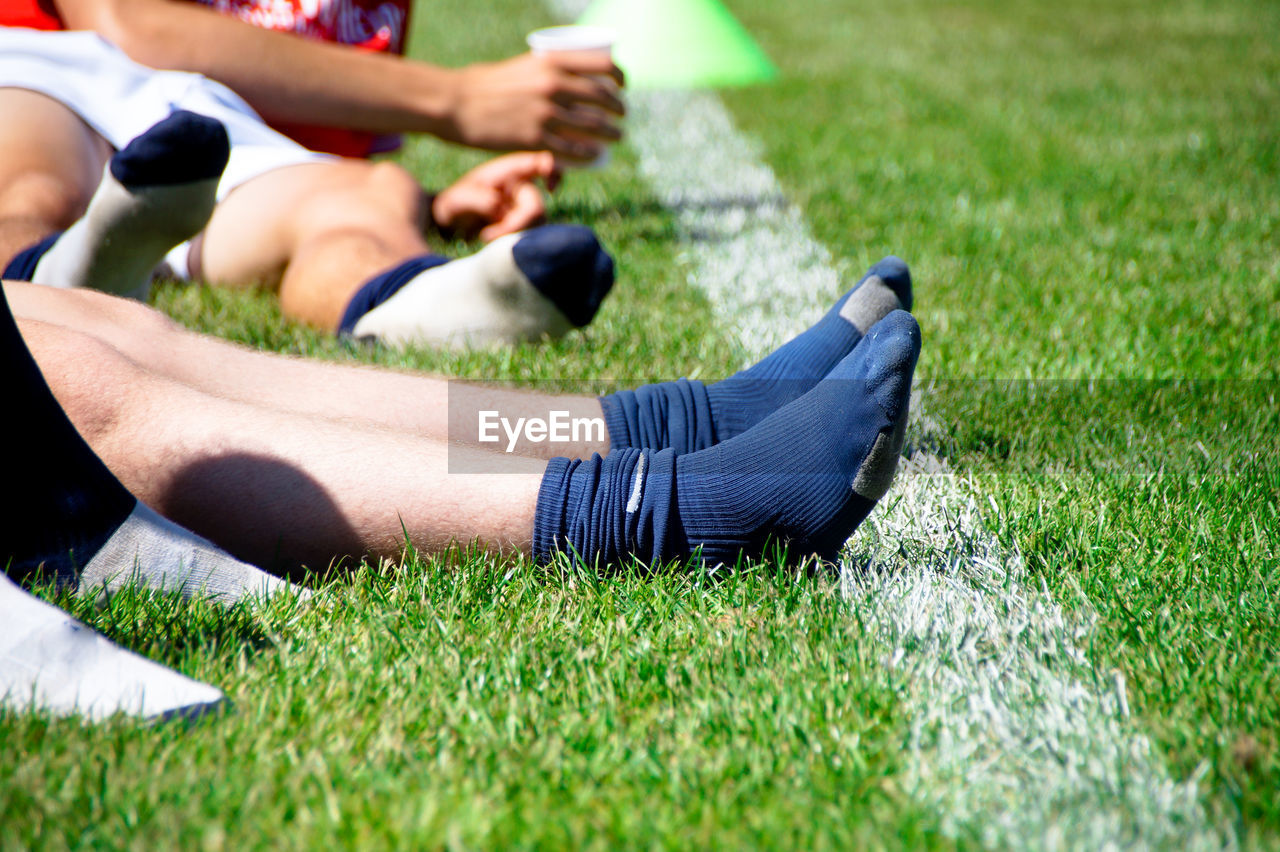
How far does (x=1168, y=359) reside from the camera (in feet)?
8.71

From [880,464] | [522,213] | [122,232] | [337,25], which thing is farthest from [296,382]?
[337,25]

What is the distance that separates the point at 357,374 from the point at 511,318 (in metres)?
0.67

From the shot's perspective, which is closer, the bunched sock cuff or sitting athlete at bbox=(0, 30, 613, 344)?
the bunched sock cuff

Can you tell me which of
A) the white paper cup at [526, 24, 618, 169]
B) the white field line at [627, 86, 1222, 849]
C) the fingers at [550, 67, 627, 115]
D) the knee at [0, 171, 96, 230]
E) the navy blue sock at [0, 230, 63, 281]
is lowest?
the white field line at [627, 86, 1222, 849]

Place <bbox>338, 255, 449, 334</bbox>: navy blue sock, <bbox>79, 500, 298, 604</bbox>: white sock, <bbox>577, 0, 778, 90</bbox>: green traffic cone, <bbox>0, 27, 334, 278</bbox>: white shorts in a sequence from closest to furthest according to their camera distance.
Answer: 1. <bbox>79, 500, 298, 604</bbox>: white sock
2. <bbox>338, 255, 449, 334</bbox>: navy blue sock
3. <bbox>0, 27, 334, 278</bbox>: white shorts
4. <bbox>577, 0, 778, 90</bbox>: green traffic cone

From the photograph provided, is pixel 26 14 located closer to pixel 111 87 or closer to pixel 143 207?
pixel 111 87

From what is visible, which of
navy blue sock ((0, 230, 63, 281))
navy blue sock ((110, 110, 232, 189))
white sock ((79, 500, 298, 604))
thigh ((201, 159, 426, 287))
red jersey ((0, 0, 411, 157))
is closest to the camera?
white sock ((79, 500, 298, 604))

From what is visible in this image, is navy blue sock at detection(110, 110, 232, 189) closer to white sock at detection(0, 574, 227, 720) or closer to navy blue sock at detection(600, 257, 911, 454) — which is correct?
navy blue sock at detection(600, 257, 911, 454)

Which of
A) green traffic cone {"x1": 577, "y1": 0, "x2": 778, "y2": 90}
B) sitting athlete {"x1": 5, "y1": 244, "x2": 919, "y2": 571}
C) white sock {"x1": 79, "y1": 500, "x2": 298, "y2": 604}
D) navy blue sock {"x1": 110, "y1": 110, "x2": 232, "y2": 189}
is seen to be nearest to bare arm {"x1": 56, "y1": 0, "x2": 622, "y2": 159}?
navy blue sock {"x1": 110, "y1": 110, "x2": 232, "y2": 189}

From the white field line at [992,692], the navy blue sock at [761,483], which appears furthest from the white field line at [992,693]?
the navy blue sock at [761,483]

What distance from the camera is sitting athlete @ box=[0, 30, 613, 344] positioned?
84.6 inches

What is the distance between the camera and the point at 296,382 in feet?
6.17

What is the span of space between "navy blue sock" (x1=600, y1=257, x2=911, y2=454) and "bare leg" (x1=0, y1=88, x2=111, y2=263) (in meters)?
1.42

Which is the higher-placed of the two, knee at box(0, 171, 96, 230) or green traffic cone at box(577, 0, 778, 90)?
green traffic cone at box(577, 0, 778, 90)
